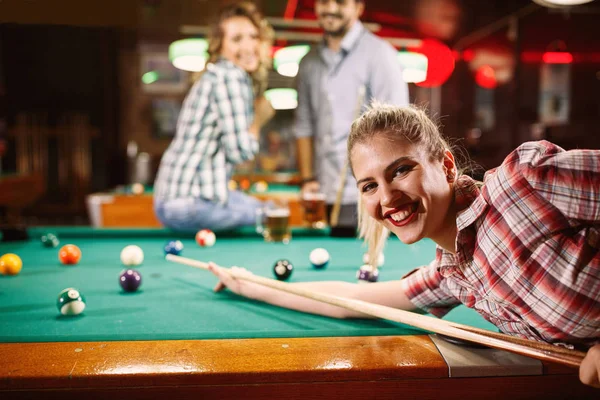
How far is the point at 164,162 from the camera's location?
10.7 ft

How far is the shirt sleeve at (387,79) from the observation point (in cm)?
341

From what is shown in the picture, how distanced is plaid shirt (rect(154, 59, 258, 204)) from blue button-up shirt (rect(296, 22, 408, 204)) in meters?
0.67

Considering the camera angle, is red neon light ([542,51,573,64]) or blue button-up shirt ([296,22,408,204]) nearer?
blue button-up shirt ([296,22,408,204])

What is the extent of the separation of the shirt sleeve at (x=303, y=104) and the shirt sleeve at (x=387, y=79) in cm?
53

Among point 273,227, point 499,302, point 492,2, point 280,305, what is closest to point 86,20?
point 492,2

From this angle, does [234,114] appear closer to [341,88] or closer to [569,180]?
[341,88]

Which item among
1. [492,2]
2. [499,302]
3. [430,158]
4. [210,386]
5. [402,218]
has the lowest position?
[210,386]

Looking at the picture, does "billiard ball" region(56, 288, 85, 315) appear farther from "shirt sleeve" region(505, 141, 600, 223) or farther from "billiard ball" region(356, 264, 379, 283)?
"shirt sleeve" region(505, 141, 600, 223)

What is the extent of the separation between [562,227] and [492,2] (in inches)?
232

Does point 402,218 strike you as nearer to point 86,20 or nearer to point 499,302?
point 499,302

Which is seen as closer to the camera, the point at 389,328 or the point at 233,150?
the point at 389,328

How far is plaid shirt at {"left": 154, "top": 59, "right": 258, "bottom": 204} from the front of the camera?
3061mm

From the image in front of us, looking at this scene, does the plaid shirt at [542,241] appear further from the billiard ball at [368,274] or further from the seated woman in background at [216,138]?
the seated woman in background at [216,138]

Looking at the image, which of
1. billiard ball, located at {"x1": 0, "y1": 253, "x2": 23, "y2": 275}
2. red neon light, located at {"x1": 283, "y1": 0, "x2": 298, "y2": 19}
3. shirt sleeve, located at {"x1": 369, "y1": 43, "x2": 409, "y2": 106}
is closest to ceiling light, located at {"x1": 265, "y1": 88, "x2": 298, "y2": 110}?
red neon light, located at {"x1": 283, "y1": 0, "x2": 298, "y2": 19}
